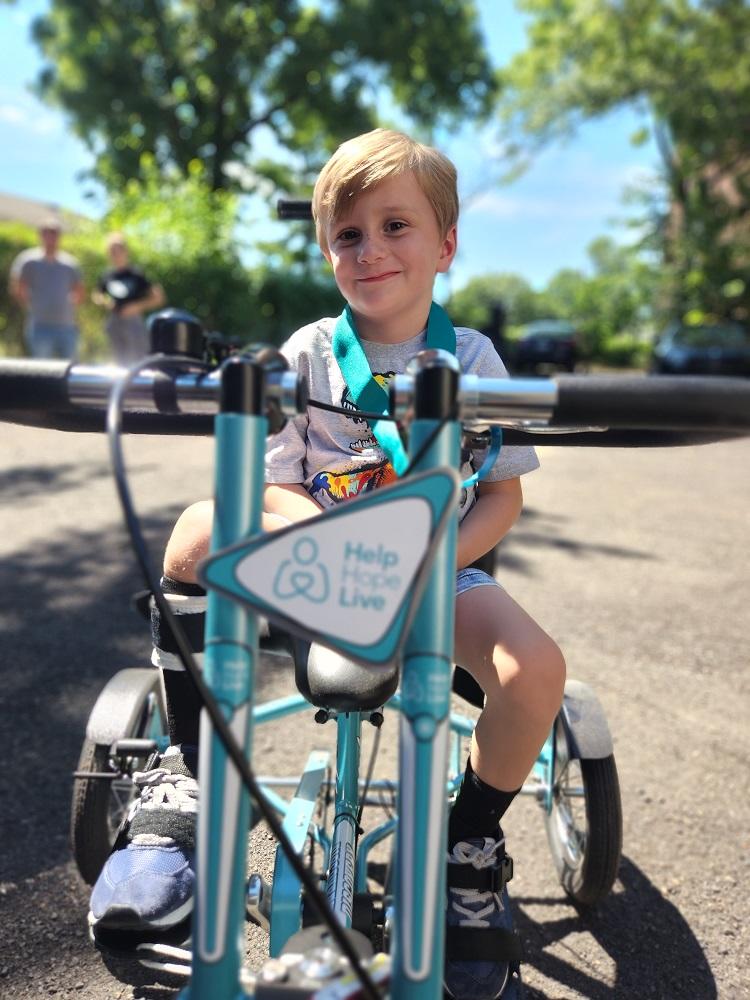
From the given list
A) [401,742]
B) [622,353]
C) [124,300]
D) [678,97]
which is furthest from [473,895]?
[622,353]

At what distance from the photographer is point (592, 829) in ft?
6.12

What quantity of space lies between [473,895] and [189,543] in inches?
31.6

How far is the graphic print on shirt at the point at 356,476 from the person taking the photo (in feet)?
5.31

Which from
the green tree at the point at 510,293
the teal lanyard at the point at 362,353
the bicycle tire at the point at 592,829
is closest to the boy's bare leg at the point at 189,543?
the teal lanyard at the point at 362,353

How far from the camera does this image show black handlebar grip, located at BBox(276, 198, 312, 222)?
1.90 m

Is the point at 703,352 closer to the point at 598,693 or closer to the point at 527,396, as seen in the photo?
the point at 598,693

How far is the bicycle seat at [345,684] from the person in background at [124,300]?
764 cm

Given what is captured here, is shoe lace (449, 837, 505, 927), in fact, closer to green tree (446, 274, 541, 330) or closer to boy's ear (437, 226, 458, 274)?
boy's ear (437, 226, 458, 274)

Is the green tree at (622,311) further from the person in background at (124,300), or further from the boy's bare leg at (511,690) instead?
the boy's bare leg at (511,690)

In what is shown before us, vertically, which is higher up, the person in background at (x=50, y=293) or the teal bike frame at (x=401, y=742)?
the person in background at (x=50, y=293)

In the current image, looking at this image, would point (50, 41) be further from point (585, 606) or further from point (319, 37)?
point (585, 606)

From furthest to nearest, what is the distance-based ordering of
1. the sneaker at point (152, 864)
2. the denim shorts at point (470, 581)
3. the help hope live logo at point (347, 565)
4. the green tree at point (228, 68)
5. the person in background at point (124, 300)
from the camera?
the green tree at point (228, 68) → the person in background at point (124, 300) → the denim shorts at point (470, 581) → the sneaker at point (152, 864) → the help hope live logo at point (347, 565)

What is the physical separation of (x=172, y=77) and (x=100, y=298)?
51.2 ft

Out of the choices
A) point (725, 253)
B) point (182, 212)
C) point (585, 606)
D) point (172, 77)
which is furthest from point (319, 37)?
point (585, 606)
